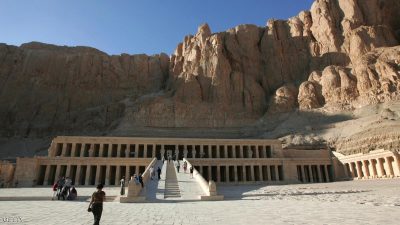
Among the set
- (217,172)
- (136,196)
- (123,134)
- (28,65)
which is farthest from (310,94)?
(28,65)

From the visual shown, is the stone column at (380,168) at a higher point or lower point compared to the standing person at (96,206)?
higher

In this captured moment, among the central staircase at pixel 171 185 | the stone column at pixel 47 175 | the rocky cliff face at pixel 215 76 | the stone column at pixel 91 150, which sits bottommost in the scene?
the central staircase at pixel 171 185

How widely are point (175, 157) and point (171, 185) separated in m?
25.5

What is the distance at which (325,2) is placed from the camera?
85.5 metres

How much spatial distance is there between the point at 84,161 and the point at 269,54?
2478 inches

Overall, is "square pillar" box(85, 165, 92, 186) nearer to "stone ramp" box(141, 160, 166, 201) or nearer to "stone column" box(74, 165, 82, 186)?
"stone column" box(74, 165, 82, 186)

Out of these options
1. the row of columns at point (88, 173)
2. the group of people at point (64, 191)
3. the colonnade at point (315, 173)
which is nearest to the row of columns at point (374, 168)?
the colonnade at point (315, 173)

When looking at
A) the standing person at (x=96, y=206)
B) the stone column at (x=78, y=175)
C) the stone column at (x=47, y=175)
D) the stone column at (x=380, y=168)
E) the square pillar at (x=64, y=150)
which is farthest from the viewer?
the square pillar at (x=64, y=150)

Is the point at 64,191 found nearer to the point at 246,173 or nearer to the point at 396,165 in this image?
the point at 246,173

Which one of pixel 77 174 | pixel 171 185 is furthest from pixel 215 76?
pixel 171 185

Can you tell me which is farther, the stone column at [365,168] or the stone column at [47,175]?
the stone column at [365,168]

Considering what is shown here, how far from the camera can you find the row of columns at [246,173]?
46625 millimetres

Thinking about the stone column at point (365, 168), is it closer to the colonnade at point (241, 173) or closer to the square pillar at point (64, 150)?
the colonnade at point (241, 173)

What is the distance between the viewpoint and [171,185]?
26328 mm
